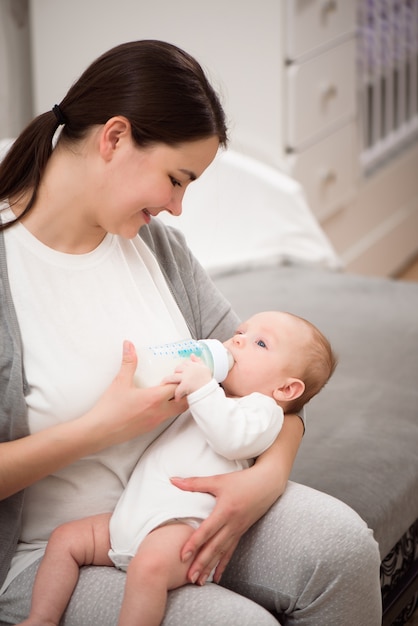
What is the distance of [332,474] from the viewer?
1.44 meters

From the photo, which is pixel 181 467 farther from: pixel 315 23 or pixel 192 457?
pixel 315 23

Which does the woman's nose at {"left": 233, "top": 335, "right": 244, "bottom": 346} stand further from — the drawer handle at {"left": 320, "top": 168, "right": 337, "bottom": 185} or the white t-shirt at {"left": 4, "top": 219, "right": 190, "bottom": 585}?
the drawer handle at {"left": 320, "top": 168, "right": 337, "bottom": 185}

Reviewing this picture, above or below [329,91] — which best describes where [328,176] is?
below

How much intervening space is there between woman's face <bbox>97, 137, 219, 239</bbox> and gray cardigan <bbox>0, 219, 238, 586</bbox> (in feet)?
0.48

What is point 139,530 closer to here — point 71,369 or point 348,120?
point 71,369

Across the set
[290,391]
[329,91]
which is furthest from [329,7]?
[290,391]

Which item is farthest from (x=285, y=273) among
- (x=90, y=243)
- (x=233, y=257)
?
(x=90, y=243)

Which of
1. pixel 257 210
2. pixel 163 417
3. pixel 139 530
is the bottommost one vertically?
pixel 257 210

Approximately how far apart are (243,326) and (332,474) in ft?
1.17

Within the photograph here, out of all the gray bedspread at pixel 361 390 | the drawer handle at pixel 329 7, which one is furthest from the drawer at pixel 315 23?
the gray bedspread at pixel 361 390

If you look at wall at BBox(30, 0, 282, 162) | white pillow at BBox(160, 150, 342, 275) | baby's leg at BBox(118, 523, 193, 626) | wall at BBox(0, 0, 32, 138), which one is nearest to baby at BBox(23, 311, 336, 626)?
baby's leg at BBox(118, 523, 193, 626)

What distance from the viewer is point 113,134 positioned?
42.2 inches

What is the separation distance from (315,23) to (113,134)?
5.79ft

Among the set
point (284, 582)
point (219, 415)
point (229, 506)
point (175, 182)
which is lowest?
point (284, 582)
